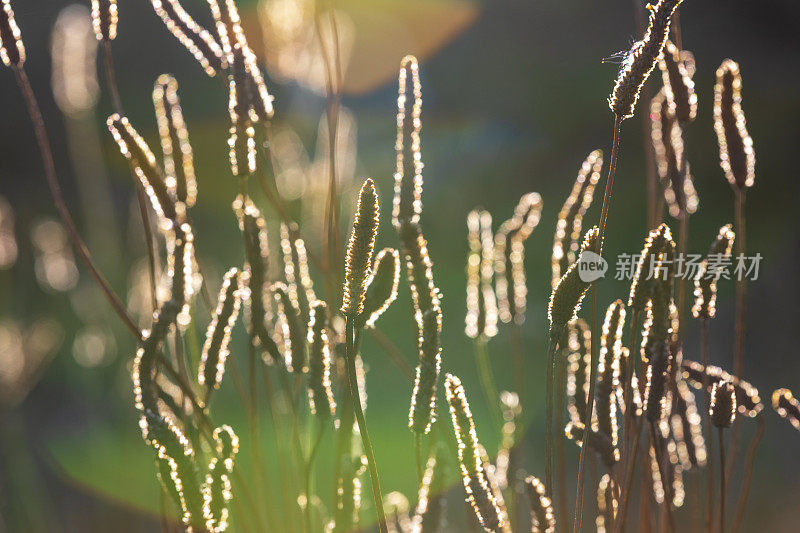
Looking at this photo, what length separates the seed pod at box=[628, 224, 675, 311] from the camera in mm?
294

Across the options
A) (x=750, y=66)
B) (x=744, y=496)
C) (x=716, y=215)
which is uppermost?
(x=750, y=66)

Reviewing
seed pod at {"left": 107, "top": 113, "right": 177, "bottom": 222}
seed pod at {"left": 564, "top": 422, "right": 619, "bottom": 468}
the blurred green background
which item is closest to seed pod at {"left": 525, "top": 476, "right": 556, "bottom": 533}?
seed pod at {"left": 564, "top": 422, "right": 619, "bottom": 468}

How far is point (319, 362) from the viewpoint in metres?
0.35

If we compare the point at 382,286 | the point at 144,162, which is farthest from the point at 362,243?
the point at 144,162

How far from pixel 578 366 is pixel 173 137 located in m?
0.29

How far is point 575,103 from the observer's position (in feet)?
6.76

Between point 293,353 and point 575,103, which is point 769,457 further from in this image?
point 293,353

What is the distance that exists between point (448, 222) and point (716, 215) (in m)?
0.79

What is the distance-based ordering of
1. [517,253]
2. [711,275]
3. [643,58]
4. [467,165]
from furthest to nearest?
[467,165], [517,253], [711,275], [643,58]

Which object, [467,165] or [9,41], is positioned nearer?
[9,41]

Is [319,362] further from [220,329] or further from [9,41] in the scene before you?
[9,41]

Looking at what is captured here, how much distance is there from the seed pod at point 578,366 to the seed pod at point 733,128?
5.4 inches

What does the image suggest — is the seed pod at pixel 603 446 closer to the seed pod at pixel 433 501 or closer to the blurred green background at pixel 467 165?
the seed pod at pixel 433 501

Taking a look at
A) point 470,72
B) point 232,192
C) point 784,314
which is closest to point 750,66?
point 784,314
